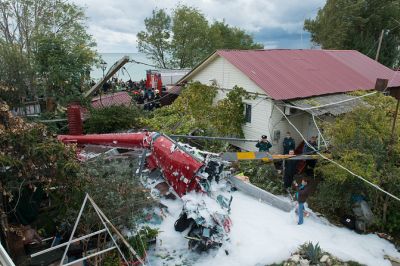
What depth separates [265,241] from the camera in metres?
9.46

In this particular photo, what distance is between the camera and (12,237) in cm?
740

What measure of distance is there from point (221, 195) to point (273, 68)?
967 centimetres

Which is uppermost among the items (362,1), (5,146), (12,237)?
(362,1)

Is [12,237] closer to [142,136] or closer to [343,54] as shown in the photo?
[142,136]

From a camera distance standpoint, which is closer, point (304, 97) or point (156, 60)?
point (304, 97)

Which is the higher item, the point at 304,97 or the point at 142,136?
the point at 304,97

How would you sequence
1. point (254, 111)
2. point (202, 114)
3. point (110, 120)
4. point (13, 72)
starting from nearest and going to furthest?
1. point (110, 120)
2. point (13, 72)
3. point (254, 111)
4. point (202, 114)

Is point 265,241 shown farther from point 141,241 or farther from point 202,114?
point 202,114

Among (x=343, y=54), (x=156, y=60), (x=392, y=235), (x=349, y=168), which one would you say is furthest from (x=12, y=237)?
(x=156, y=60)

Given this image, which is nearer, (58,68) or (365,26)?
(58,68)

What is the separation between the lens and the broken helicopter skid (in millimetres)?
8977

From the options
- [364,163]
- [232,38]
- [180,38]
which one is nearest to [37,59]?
[364,163]

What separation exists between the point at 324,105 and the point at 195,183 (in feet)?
26.3

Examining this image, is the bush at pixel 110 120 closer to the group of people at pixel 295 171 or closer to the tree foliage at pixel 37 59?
the tree foliage at pixel 37 59
